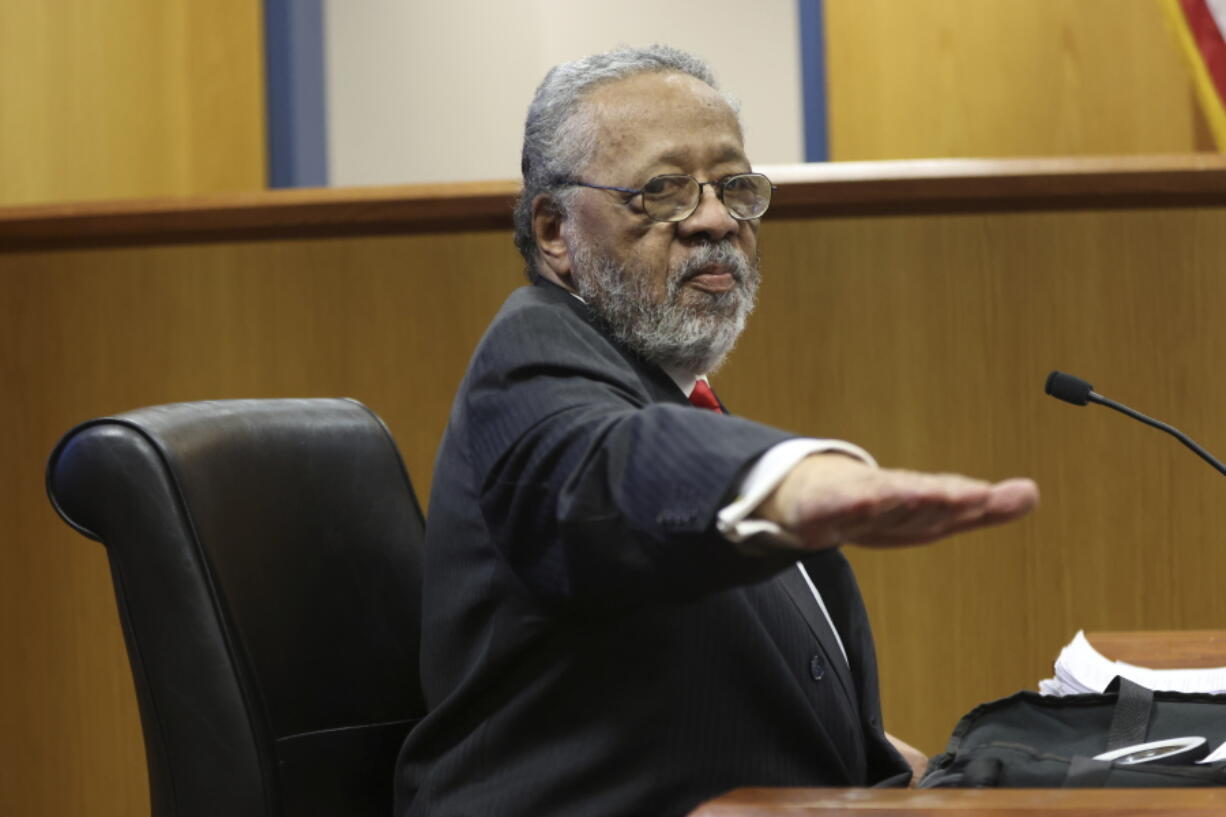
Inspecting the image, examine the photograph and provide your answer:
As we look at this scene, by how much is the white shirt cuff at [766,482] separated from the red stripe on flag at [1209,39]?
190cm

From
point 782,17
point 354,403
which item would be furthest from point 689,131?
point 782,17

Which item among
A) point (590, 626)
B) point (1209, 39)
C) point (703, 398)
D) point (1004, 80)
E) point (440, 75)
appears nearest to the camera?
point (590, 626)

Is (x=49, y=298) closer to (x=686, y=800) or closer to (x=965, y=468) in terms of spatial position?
(x=965, y=468)

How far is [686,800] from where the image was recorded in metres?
1.00

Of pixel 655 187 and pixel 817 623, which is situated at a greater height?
pixel 655 187

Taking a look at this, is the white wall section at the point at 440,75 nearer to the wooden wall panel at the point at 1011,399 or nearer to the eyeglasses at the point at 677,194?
the wooden wall panel at the point at 1011,399

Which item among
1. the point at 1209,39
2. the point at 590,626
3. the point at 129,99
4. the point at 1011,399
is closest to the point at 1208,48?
the point at 1209,39

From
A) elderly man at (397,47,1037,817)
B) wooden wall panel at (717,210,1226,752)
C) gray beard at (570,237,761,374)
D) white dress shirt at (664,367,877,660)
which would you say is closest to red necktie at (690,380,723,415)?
elderly man at (397,47,1037,817)

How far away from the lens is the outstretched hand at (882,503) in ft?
2.11

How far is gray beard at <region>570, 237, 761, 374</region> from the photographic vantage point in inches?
47.8

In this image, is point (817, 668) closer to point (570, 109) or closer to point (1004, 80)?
point (570, 109)

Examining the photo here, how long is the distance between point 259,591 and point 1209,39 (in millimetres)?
1907

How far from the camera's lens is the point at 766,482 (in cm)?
72

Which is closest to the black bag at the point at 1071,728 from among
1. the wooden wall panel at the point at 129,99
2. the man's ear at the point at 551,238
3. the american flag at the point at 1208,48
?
the man's ear at the point at 551,238
